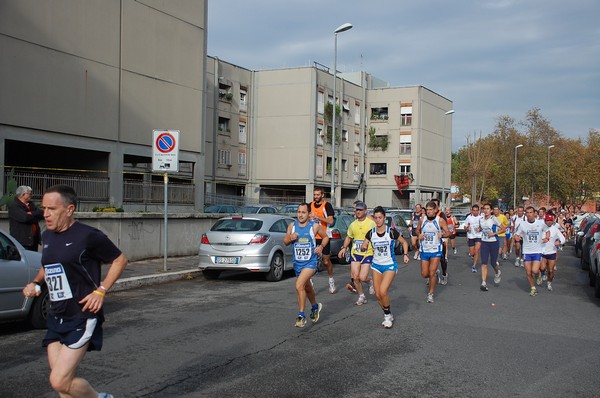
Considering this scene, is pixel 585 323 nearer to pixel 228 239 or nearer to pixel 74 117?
pixel 228 239

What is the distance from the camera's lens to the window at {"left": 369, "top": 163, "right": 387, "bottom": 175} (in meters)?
59.0

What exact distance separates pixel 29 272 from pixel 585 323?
8302mm

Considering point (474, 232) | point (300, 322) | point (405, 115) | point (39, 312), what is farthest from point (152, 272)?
point (405, 115)

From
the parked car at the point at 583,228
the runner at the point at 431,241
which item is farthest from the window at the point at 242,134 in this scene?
the runner at the point at 431,241

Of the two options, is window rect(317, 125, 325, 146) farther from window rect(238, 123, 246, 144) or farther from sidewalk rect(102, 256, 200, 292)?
sidewalk rect(102, 256, 200, 292)

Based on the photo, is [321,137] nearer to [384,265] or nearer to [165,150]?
[165,150]

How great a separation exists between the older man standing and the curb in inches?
76.2

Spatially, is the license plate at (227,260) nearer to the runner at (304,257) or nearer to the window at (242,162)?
the runner at (304,257)

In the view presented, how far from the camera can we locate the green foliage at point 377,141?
192 ft

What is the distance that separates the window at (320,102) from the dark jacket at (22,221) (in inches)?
1643

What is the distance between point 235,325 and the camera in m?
8.69

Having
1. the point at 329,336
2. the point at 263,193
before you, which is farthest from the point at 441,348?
the point at 263,193

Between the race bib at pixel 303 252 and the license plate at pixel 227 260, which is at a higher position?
the race bib at pixel 303 252

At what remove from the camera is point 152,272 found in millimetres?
14273
